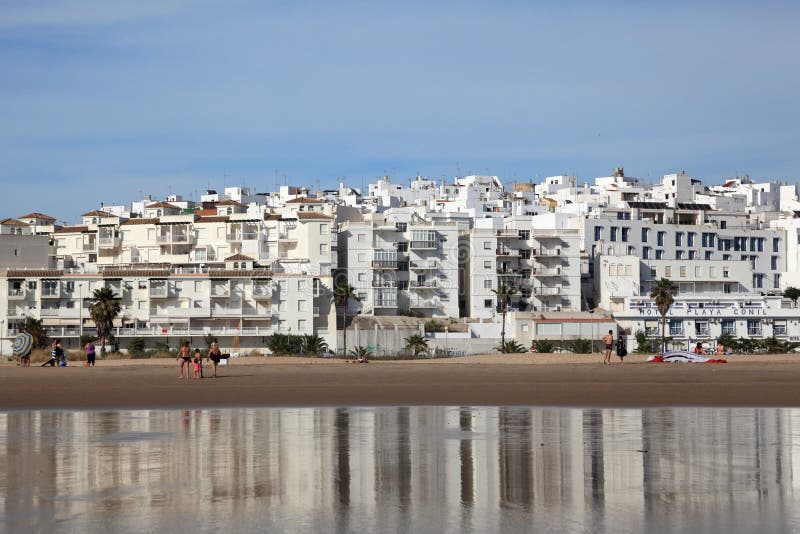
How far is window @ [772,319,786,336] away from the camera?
269 ft

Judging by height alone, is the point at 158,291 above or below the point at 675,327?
above

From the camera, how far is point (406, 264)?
9294 cm

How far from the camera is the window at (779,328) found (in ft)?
269

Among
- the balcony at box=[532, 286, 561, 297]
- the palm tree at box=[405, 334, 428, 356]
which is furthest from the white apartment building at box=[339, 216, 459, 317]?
the palm tree at box=[405, 334, 428, 356]

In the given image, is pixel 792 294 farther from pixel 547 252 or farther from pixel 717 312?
pixel 547 252

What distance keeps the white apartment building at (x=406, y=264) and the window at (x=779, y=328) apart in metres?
24.5

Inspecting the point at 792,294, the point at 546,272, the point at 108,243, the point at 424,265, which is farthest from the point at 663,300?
the point at 108,243

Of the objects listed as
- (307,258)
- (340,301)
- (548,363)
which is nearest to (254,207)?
(307,258)

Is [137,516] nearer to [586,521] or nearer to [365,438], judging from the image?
[586,521]

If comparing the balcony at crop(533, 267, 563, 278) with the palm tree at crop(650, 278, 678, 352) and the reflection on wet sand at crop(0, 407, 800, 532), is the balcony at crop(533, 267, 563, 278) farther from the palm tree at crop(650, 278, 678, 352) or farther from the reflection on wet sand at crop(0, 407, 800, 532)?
the reflection on wet sand at crop(0, 407, 800, 532)

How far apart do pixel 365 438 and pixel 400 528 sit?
6586mm

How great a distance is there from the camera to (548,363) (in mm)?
45875

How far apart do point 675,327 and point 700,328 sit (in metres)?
1.74

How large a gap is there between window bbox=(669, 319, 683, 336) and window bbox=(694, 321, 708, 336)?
40.9 inches
